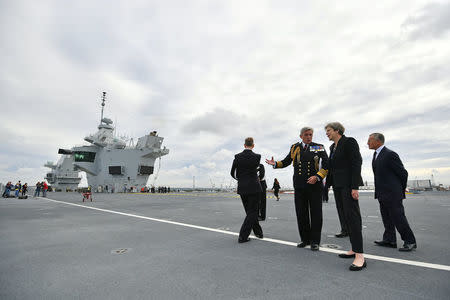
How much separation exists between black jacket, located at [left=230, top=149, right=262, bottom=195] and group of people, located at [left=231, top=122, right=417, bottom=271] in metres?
0.02

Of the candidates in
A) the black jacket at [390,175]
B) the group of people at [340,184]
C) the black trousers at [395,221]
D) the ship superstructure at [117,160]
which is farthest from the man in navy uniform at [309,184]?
the ship superstructure at [117,160]

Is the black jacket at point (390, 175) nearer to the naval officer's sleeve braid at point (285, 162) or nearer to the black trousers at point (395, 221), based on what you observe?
the black trousers at point (395, 221)

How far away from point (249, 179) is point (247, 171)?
0.17 metres

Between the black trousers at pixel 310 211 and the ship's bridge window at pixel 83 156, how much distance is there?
55.3 metres

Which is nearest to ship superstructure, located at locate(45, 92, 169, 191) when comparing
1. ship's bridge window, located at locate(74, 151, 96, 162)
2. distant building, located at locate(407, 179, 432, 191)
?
ship's bridge window, located at locate(74, 151, 96, 162)

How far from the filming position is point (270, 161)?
13.8 ft

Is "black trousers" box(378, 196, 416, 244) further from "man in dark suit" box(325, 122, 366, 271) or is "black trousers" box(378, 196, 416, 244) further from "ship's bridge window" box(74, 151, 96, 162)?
"ship's bridge window" box(74, 151, 96, 162)

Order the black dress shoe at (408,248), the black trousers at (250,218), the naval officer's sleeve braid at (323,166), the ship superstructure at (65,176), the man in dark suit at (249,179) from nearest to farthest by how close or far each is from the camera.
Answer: the black dress shoe at (408,248), the naval officer's sleeve braid at (323,166), the black trousers at (250,218), the man in dark suit at (249,179), the ship superstructure at (65,176)

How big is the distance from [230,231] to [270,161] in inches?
76.1

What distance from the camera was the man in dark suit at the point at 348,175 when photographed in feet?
9.70

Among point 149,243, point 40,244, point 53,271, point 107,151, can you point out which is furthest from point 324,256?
point 107,151

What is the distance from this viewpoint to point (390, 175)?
373 cm

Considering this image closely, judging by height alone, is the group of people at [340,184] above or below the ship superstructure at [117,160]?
below

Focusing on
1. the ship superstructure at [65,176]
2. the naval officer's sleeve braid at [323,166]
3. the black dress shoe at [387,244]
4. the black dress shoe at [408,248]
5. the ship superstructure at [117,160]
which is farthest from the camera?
the ship superstructure at [65,176]
